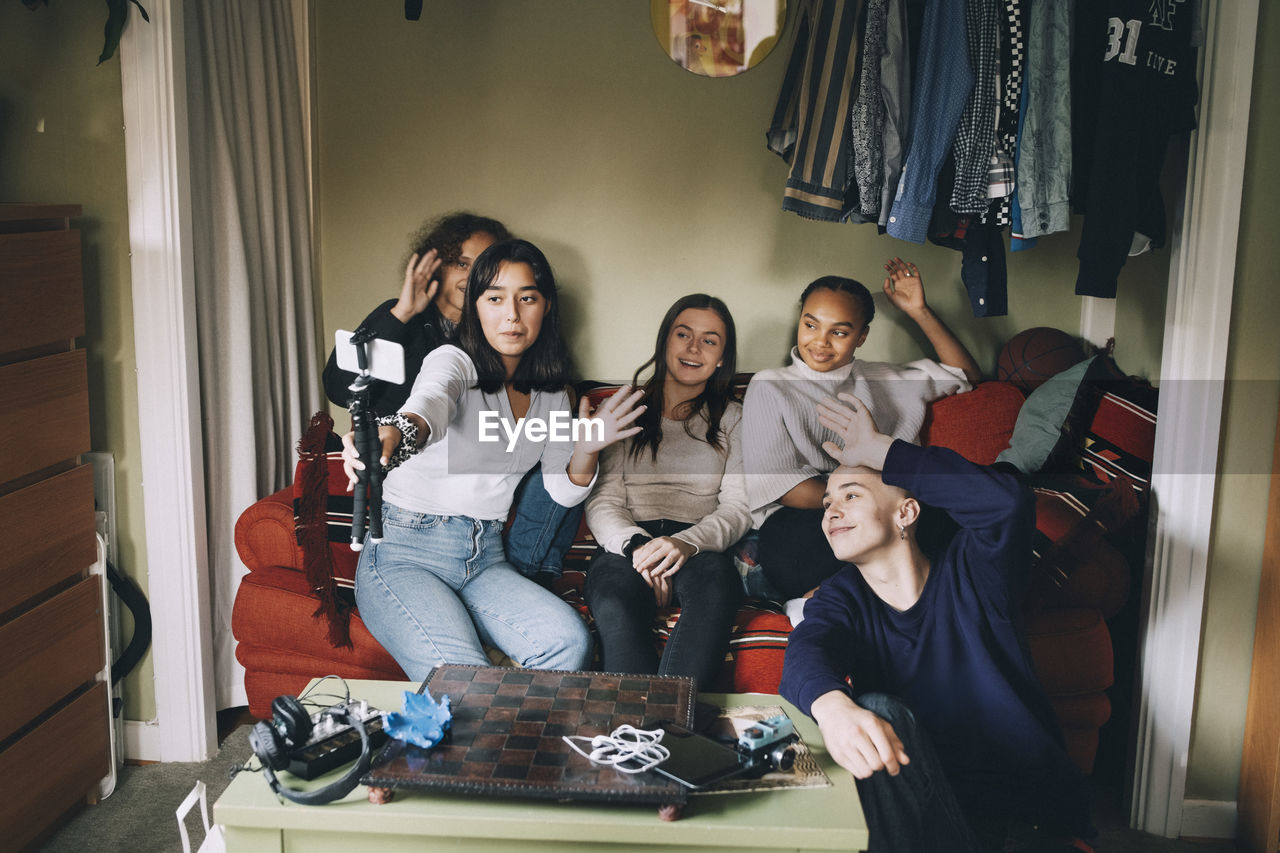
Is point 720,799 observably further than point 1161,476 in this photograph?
No

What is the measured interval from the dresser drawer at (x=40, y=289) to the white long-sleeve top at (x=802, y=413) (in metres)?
1.28

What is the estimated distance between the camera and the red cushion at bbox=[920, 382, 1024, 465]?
189cm

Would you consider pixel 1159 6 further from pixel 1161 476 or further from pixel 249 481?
pixel 249 481

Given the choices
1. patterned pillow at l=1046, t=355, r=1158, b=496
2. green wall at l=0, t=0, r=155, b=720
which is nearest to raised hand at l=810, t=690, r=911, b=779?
patterned pillow at l=1046, t=355, r=1158, b=496

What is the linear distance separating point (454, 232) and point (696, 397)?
23.5 inches

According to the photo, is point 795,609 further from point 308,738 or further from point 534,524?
point 308,738

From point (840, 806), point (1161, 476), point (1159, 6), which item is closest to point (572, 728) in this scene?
point (840, 806)

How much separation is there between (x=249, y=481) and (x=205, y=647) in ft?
1.17

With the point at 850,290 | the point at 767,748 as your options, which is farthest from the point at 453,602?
A: the point at 850,290

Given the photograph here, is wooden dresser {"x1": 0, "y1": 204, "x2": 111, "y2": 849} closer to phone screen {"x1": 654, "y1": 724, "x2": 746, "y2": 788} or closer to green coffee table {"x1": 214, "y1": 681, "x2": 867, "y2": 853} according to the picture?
green coffee table {"x1": 214, "y1": 681, "x2": 867, "y2": 853}

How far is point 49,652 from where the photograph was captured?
1780 millimetres

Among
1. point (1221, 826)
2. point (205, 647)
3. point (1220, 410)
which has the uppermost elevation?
point (1220, 410)

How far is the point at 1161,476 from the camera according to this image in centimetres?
186

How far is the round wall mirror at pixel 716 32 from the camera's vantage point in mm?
1900
